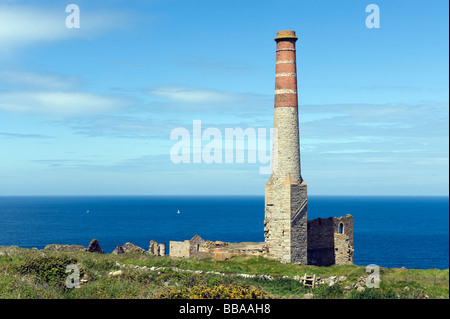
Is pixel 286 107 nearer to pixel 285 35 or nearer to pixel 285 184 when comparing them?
pixel 285 35

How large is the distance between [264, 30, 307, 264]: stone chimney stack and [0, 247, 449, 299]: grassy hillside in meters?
3.89

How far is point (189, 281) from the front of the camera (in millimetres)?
26031

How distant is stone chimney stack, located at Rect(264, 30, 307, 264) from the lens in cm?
3716

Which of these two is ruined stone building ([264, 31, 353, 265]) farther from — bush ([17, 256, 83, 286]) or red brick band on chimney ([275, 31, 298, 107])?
bush ([17, 256, 83, 286])

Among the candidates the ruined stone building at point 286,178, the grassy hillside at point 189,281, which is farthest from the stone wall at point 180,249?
the grassy hillside at point 189,281

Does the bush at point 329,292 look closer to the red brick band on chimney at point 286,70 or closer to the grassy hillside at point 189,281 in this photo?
the grassy hillside at point 189,281

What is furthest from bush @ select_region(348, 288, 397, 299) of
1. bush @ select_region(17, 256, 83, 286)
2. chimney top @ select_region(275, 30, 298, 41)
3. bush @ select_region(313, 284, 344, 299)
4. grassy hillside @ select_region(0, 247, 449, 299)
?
chimney top @ select_region(275, 30, 298, 41)

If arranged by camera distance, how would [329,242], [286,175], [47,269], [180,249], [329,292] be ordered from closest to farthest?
[329,292]
[47,269]
[286,175]
[329,242]
[180,249]

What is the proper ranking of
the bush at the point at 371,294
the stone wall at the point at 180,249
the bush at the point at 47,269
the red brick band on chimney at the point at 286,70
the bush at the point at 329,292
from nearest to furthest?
the bush at the point at 371,294 < the bush at the point at 329,292 < the bush at the point at 47,269 < the red brick band on chimney at the point at 286,70 < the stone wall at the point at 180,249

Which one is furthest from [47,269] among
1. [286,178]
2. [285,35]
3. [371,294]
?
[285,35]

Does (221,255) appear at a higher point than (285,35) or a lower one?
lower

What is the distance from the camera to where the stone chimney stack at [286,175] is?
1463 inches

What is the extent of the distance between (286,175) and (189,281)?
14261 millimetres

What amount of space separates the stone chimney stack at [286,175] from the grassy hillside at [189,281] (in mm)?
3885
